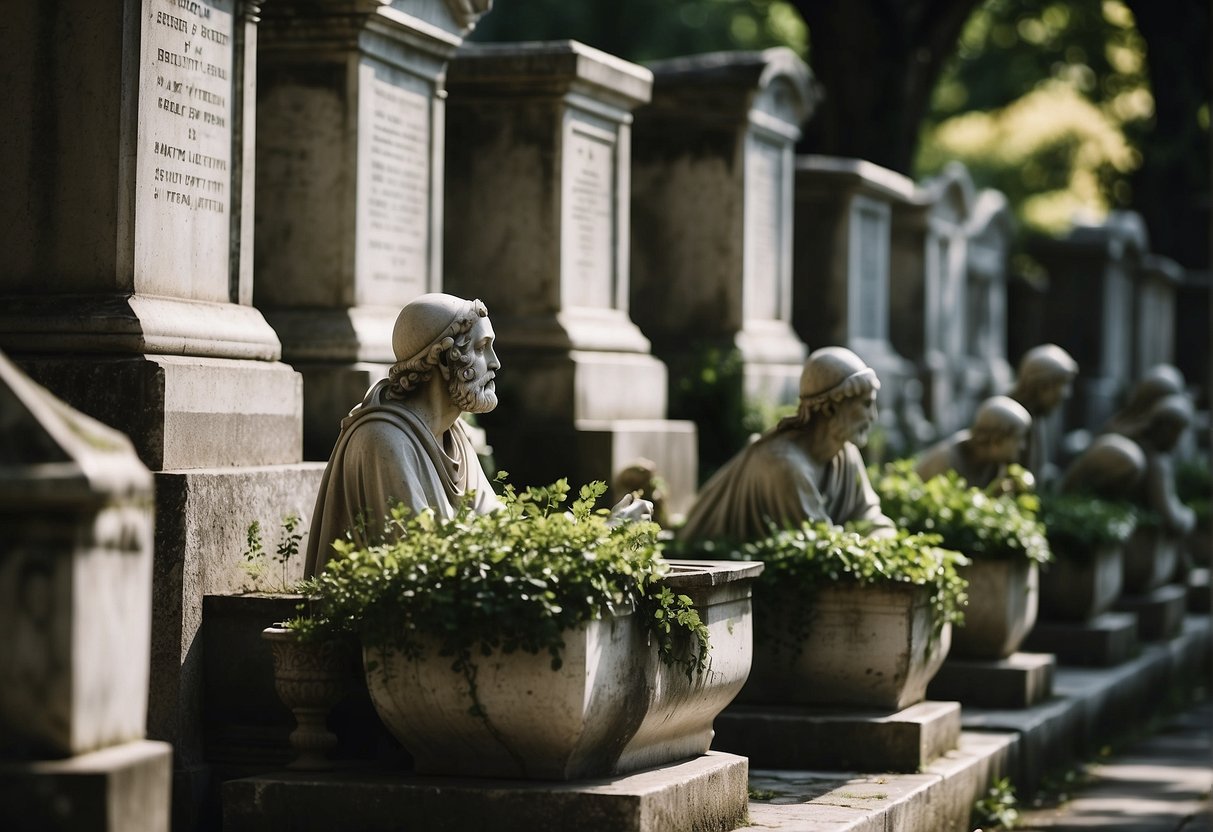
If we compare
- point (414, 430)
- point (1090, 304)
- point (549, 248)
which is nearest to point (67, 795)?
point (414, 430)

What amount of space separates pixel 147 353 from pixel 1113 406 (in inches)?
781

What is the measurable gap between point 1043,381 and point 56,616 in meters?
9.63

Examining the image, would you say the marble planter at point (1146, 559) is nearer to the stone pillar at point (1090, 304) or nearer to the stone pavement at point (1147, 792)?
the stone pavement at point (1147, 792)

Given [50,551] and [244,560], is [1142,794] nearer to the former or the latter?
[244,560]

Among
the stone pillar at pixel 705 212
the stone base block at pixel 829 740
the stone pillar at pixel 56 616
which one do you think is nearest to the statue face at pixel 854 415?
the stone base block at pixel 829 740

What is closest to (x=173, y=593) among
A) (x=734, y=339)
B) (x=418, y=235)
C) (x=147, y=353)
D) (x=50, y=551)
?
(x=147, y=353)

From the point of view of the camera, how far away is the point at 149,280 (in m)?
7.66

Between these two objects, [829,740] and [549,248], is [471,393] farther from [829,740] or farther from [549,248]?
[549,248]

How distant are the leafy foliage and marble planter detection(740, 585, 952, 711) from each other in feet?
7.26

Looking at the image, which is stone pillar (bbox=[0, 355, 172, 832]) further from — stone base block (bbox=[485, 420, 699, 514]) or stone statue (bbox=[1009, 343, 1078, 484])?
stone statue (bbox=[1009, 343, 1078, 484])

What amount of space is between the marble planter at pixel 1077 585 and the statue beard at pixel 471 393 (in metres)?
6.51

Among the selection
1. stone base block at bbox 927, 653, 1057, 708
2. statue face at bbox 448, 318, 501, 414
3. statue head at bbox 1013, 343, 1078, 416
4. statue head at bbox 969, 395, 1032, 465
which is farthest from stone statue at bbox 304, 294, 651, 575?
statue head at bbox 1013, 343, 1078, 416

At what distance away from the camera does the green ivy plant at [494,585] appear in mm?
6191

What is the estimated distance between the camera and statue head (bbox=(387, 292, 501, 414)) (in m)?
7.12
